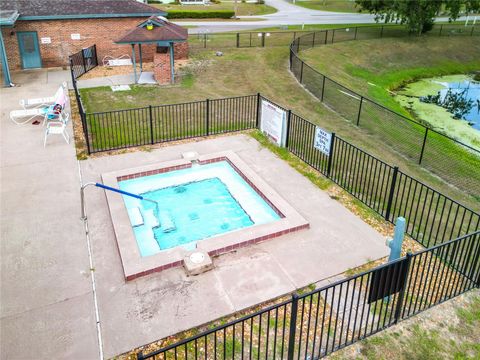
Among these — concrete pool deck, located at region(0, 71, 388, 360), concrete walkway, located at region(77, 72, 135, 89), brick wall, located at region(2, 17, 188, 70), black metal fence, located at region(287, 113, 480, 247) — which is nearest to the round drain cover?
concrete pool deck, located at region(0, 71, 388, 360)

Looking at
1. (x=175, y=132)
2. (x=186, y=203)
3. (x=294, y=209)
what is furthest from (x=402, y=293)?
(x=175, y=132)

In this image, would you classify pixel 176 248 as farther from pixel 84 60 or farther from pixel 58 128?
pixel 84 60

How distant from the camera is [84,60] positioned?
21391mm

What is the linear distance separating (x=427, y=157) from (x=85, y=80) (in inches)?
589

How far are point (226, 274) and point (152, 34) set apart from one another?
1435cm

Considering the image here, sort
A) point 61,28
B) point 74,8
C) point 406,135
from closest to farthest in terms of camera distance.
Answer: point 406,135 → point 61,28 → point 74,8

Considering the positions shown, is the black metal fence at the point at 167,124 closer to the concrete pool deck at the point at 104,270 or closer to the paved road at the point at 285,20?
the concrete pool deck at the point at 104,270

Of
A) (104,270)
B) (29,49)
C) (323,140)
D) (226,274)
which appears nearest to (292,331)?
(226,274)

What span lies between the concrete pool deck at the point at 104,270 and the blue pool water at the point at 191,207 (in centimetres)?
70

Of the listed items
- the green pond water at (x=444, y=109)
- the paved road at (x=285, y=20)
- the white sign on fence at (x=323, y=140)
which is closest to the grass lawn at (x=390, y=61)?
the green pond water at (x=444, y=109)

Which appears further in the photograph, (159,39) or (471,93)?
(471,93)

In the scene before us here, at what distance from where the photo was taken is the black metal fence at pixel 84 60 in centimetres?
2079

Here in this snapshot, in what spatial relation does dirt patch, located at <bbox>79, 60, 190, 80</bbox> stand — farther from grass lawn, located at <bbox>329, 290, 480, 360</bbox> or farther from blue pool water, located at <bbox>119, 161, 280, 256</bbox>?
grass lawn, located at <bbox>329, 290, 480, 360</bbox>

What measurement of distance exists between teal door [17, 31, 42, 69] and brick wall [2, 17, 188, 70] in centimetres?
18
